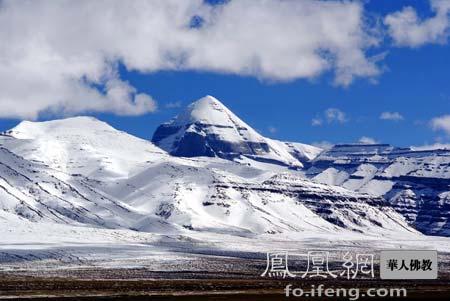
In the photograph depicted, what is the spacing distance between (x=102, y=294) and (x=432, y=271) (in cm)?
5167

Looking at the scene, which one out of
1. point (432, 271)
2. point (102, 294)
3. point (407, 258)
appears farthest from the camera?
point (102, 294)

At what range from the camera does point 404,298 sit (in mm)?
123312

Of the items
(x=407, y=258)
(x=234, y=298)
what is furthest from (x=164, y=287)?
(x=407, y=258)

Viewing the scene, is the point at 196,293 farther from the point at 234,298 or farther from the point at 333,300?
the point at 333,300

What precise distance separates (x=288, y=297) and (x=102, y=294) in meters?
31.1

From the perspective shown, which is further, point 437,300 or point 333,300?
point 437,300

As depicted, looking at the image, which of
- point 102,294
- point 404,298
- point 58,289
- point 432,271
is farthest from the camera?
point 58,289

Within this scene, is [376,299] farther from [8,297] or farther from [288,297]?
[8,297]

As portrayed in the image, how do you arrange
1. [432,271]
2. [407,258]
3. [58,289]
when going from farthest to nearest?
[58,289]
[432,271]
[407,258]

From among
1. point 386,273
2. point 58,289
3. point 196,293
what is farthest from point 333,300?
point 58,289

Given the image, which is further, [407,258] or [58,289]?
[58,289]

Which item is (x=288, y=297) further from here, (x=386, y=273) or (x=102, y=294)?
(x=102, y=294)

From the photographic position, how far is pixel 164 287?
158 m

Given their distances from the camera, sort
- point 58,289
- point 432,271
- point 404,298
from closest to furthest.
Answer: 1. point 432,271
2. point 404,298
3. point 58,289
